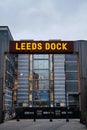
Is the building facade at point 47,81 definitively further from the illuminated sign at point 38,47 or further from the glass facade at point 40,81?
the illuminated sign at point 38,47

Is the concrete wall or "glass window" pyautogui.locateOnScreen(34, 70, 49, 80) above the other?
"glass window" pyautogui.locateOnScreen(34, 70, 49, 80)

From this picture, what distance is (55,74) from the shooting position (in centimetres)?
12706

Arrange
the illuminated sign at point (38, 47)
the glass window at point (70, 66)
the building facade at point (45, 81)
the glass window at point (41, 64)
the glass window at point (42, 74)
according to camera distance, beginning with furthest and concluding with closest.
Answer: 1. the glass window at point (70, 66)
2. the glass window at point (41, 64)
3. the glass window at point (42, 74)
4. the building facade at point (45, 81)
5. the illuminated sign at point (38, 47)

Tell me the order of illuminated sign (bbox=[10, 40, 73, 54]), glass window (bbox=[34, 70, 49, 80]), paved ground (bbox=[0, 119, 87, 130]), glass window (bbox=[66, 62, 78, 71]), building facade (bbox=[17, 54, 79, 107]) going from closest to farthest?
paved ground (bbox=[0, 119, 87, 130]) → illuminated sign (bbox=[10, 40, 73, 54]) → building facade (bbox=[17, 54, 79, 107]) → glass window (bbox=[34, 70, 49, 80]) → glass window (bbox=[66, 62, 78, 71])

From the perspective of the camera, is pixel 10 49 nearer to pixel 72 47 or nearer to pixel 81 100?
pixel 72 47

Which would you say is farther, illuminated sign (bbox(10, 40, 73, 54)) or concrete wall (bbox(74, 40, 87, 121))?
concrete wall (bbox(74, 40, 87, 121))

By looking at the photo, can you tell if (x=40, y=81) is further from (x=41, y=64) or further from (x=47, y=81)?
(x=41, y=64)

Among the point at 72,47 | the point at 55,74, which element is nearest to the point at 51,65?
the point at 55,74

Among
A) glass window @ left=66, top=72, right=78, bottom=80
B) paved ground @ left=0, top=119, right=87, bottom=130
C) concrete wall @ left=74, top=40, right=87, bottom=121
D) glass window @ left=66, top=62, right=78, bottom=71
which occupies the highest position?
glass window @ left=66, top=62, right=78, bottom=71

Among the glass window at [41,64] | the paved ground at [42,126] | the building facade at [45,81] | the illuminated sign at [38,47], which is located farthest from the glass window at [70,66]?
the illuminated sign at [38,47]

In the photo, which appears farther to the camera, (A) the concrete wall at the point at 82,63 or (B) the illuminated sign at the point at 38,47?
(A) the concrete wall at the point at 82,63

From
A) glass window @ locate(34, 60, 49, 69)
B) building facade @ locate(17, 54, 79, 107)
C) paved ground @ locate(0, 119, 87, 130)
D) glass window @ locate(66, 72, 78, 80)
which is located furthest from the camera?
glass window @ locate(34, 60, 49, 69)

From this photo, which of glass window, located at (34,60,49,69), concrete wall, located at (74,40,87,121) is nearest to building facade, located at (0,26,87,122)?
glass window, located at (34,60,49,69)

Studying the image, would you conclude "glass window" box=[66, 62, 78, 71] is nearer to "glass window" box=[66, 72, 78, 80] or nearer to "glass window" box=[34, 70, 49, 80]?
"glass window" box=[66, 72, 78, 80]
